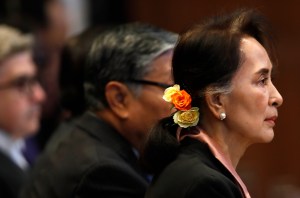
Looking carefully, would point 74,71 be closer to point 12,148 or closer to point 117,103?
point 117,103

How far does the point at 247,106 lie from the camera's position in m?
2.35

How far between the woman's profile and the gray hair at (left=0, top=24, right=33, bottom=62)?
194 cm

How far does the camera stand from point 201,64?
2293mm

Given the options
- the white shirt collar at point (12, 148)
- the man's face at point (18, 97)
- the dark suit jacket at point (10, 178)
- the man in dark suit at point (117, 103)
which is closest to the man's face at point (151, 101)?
the man in dark suit at point (117, 103)

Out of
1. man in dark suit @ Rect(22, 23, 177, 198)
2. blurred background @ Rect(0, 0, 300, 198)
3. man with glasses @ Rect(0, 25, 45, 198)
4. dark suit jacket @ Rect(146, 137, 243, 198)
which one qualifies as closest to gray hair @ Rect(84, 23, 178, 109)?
man in dark suit @ Rect(22, 23, 177, 198)

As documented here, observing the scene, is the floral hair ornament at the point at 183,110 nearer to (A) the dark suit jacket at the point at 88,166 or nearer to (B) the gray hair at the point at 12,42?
(A) the dark suit jacket at the point at 88,166

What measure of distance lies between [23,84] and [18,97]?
0.08 meters

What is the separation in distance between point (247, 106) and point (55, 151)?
3.03 ft

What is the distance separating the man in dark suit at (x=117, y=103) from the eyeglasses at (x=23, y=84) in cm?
105

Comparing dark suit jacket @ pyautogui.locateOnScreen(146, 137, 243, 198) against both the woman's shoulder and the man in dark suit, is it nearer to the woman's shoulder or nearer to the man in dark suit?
the woman's shoulder

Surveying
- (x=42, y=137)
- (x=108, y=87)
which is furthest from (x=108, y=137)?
(x=42, y=137)

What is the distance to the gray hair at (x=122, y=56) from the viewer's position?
3035 millimetres

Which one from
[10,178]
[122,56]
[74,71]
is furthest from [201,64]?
[10,178]

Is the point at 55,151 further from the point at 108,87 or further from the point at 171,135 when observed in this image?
the point at 171,135
